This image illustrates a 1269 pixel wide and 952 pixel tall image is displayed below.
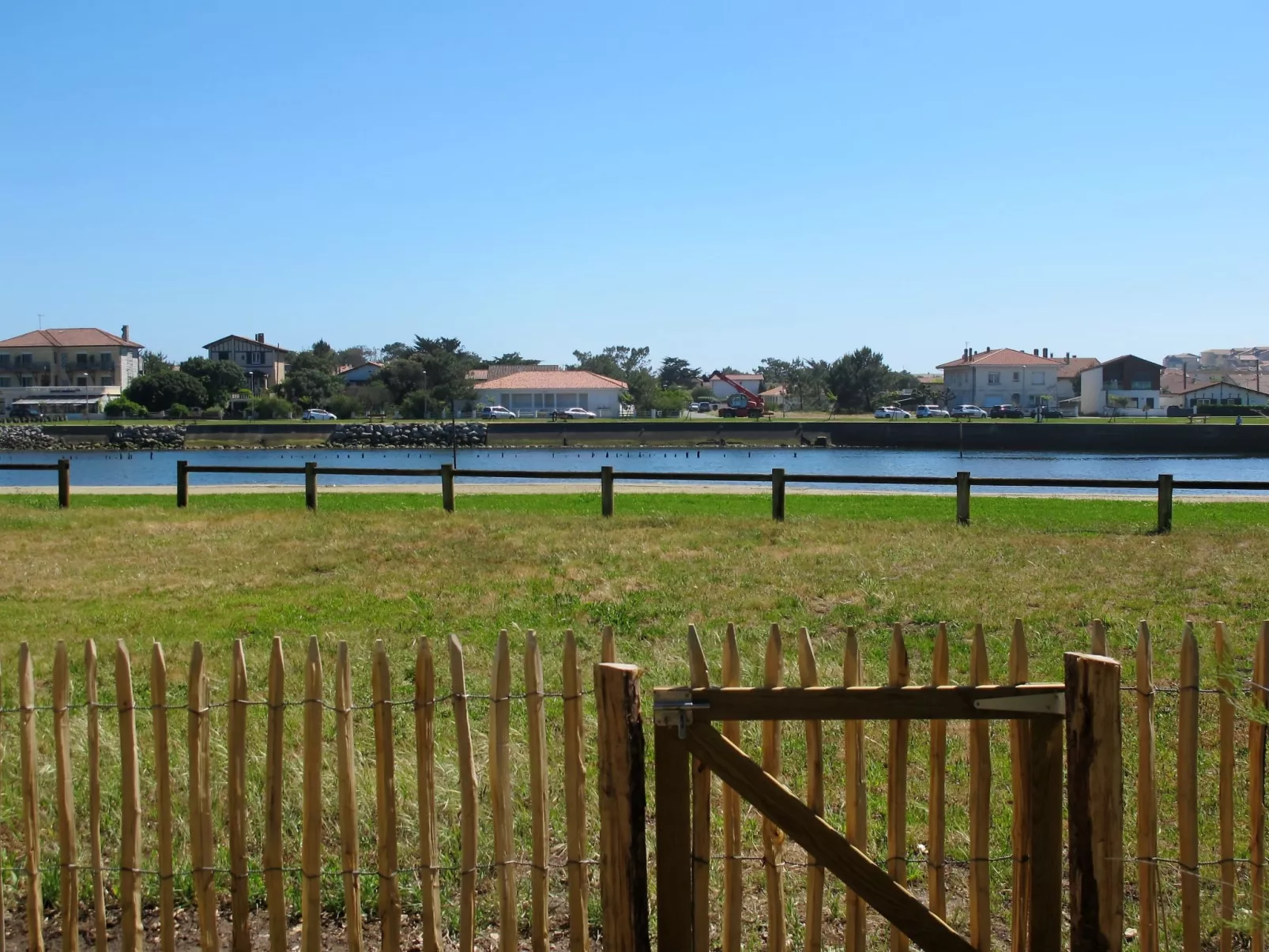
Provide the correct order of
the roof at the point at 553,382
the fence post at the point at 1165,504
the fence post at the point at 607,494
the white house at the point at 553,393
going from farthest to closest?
the roof at the point at 553,382, the white house at the point at 553,393, the fence post at the point at 607,494, the fence post at the point at 1165,504

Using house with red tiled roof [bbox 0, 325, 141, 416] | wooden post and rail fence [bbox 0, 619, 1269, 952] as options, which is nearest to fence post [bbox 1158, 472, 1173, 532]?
wooden post and rail fence [bbox 0, 619, 1269, 952]

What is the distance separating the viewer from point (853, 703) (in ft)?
11.9

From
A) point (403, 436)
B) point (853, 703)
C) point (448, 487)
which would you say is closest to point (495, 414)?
point (403, 436)

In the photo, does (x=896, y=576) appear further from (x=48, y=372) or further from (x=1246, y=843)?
(x=48, y=372)

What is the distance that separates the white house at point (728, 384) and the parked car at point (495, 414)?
176ft

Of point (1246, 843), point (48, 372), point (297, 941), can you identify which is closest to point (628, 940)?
point (297, 941)

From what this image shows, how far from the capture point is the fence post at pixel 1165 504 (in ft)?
52.1

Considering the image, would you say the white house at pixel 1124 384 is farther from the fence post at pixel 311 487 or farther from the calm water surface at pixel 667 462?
the fence post at pixel 311 487

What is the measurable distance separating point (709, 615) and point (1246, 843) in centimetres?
537

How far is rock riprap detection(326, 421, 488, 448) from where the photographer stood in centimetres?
8281

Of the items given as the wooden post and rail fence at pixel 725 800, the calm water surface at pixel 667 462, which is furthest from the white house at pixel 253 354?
the wooden post and rail fence at pixel 725 800

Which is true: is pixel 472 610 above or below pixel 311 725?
below

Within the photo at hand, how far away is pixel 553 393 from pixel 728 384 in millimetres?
57777

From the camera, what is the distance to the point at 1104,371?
117625mm
